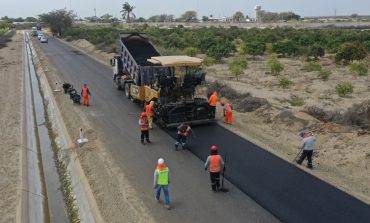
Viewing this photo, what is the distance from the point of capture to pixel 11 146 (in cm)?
1572

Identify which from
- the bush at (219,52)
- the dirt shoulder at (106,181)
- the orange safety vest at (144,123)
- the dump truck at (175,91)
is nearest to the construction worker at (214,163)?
the dirt shoulder at (106,181)

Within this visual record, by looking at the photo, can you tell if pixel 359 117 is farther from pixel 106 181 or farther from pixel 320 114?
pixel 106 181

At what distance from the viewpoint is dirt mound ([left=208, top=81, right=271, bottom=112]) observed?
19.7m

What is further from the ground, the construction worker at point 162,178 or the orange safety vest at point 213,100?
the orange safety vest at point 213,100

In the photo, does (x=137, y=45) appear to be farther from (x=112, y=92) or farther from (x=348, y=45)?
(x=348, y=45)

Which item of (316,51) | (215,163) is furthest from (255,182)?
(316,51)

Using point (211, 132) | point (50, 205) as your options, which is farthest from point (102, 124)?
point (50, 205)

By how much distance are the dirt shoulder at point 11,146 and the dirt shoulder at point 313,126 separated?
863cm

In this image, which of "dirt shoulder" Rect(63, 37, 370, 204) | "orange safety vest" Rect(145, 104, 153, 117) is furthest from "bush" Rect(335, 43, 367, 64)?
"orange safety vest" Rect(145, 104, 153, 117)

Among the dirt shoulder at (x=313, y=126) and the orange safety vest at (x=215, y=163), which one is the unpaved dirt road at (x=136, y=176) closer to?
the orange safety vest at (x=215, y=163)

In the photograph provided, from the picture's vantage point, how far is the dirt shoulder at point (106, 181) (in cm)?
979

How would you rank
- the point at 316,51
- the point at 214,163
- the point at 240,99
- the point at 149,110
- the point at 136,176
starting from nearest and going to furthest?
the point at 214,163
the point at 136,176
the point at 149,110
the point at 240,99
the point at 316,51

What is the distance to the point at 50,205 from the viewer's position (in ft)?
38.4

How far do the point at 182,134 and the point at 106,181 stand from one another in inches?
136
